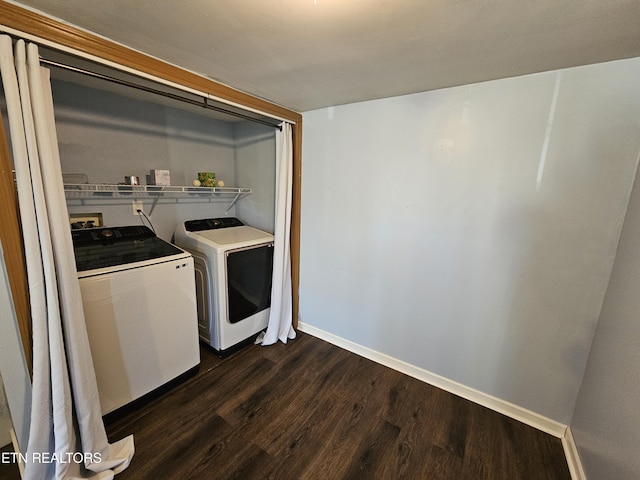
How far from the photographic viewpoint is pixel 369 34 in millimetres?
1101

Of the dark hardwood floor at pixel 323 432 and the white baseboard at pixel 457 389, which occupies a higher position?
the white baseboard at pixel 457 389

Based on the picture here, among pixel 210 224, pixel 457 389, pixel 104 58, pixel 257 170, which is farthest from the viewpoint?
pixel 257 170

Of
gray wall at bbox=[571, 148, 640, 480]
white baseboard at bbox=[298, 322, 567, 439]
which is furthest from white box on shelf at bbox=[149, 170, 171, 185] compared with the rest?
gray wall at bbox=[571, 148, 640, 480]

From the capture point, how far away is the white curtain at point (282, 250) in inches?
87.4

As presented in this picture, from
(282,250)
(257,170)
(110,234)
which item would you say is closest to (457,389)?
(282,250)

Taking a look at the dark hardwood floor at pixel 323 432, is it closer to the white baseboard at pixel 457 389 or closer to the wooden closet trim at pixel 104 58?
the white baseboard at pixel 457 389

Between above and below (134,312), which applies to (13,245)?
above

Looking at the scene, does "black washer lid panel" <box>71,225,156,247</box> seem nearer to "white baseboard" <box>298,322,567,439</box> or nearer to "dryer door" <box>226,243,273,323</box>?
"dryer door" <box>226,243,273,323</box>

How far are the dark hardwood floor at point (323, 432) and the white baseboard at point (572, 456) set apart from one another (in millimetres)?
32

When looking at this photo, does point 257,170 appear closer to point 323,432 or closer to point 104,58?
point 104,58

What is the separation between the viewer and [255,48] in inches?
49.6

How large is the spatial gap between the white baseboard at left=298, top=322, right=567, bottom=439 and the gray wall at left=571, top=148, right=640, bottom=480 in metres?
Result: 0.20

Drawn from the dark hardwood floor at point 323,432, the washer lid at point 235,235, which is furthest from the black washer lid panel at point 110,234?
the dark hardwood floor at point 323,432

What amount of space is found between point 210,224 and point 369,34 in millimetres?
2060
